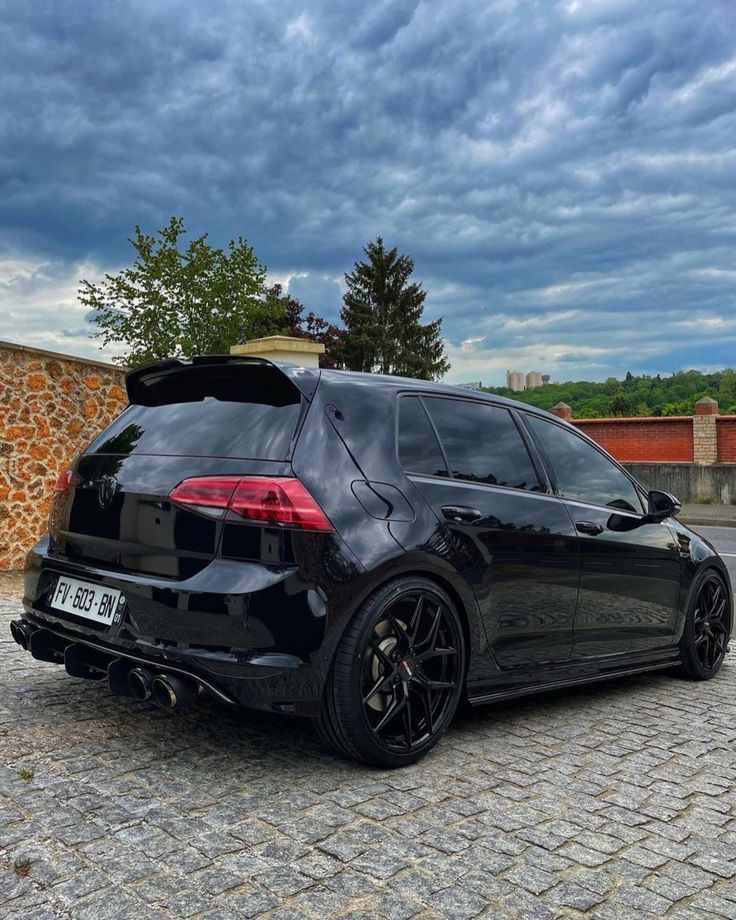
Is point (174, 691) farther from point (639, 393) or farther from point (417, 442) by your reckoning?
point (639, 393)

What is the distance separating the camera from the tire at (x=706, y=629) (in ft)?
17.8

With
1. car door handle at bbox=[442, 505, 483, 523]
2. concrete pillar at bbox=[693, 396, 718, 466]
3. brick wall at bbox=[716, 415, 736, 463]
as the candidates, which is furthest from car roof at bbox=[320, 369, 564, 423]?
concrete pillar at bbox=[693, 396, 718, 466]

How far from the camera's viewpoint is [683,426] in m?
28.6

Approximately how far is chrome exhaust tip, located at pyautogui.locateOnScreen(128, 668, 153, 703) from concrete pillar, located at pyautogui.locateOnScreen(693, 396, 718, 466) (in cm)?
2701

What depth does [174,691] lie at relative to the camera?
3.21m

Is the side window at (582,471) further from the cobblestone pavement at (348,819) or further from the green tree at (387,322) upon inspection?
the green tree at (387,322)

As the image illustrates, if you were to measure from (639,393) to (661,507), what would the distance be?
40378 mm

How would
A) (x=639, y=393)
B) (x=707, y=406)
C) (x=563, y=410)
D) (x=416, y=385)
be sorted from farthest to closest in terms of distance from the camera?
(x=639, y=393)
(x=563, y=410)
(x=707, y=406)
(x=416, y=385)

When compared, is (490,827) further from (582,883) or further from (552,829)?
(582,883)

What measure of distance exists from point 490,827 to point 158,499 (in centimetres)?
171

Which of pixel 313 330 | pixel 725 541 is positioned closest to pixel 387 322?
pixel 313 330

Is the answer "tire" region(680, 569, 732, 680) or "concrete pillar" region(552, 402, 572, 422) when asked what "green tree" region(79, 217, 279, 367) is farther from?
"tire" region(680, 569, 732, 680)

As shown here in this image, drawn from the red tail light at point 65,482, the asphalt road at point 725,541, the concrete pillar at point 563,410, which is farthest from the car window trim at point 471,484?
the concrete pillar at point 563,410

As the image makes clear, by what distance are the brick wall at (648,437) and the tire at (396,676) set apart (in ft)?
84.7
